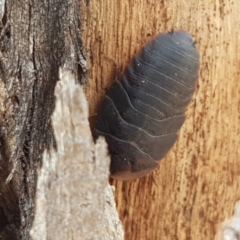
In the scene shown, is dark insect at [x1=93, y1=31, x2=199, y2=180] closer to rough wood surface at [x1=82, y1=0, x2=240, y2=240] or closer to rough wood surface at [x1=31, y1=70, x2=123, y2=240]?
rough wood surface at [x1=82, y1=0, x2=240, y2=240]

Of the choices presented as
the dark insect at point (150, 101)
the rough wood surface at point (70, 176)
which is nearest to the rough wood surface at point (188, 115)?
the dark insect at point (150, 101)

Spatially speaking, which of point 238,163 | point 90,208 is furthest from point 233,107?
point 90,208

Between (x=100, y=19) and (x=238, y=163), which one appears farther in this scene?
(x=238, y=163)

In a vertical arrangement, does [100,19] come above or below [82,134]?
above

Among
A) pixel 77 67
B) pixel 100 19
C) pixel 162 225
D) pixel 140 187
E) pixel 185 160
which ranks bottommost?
pixel 162 225

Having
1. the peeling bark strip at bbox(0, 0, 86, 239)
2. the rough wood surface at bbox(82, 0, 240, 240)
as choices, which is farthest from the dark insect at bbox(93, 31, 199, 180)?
the peeling bark strip at bbox(0, 0, 86, 239)

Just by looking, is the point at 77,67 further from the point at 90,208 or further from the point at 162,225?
the point at 162,225
